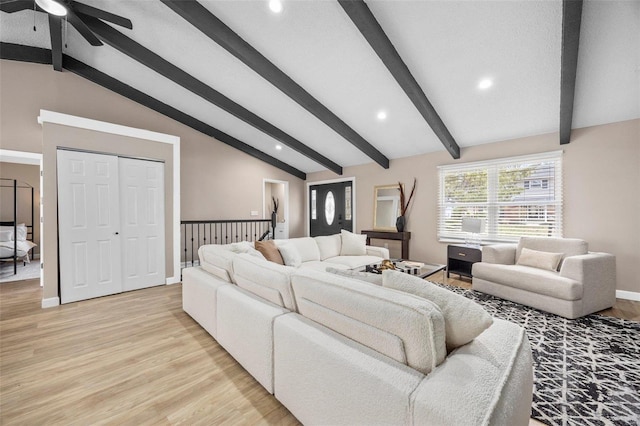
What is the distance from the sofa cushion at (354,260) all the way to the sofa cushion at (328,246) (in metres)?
0.11

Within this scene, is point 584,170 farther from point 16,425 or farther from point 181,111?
point 181,111

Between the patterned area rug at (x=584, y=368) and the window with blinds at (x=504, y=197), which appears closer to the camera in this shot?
the patterned area rug at (x=584, y=368)

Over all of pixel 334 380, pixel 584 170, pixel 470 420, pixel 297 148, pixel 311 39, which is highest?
pixel 311 39

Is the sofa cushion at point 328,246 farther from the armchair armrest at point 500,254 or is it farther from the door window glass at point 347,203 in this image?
the armchair armrest at point 500,254

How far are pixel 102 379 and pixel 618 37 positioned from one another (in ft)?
17.1

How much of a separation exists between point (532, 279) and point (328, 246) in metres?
Result: 2.71

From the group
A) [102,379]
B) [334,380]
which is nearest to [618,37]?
[334,380]

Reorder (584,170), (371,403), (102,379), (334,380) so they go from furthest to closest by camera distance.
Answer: (584,170) → (102,379) → (334,380) → (371,403)

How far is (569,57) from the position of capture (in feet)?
8.14

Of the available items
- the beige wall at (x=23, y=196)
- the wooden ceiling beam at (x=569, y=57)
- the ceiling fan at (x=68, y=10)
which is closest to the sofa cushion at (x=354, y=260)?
the wooden ceiling beam at (x=569, y=57)

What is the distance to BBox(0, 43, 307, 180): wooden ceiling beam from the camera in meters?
3.66

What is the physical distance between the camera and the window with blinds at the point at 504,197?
384 cm

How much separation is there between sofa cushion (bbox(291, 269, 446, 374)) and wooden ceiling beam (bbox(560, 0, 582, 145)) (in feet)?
9.29

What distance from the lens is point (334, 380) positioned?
113 centimetres
